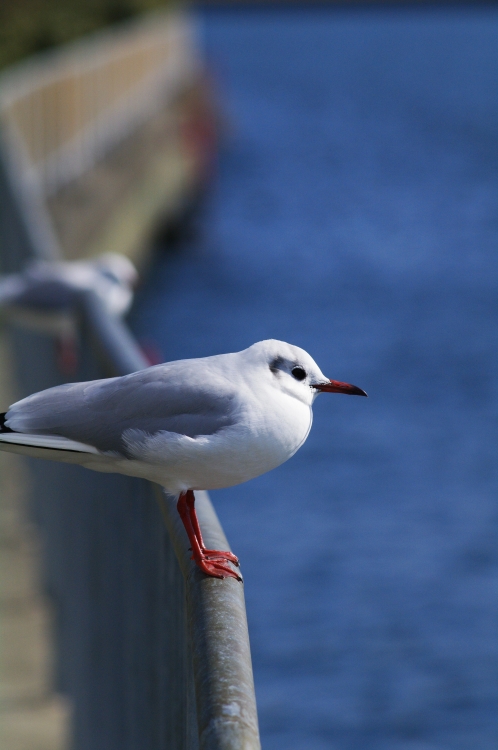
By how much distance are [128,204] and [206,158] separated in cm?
1188

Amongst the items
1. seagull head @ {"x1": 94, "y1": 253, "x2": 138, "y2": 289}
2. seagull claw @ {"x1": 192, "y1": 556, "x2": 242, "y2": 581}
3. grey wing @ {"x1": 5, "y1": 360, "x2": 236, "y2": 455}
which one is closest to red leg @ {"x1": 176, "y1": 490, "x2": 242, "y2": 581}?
seagull claw @ {"x1": 192, "y1": 556, "x2": 242, "y2": 581}

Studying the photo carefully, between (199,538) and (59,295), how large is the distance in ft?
9.75

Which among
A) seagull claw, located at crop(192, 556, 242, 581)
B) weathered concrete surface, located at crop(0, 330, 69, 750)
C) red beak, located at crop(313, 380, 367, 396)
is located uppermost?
weathered concrete surface, located at crop(0, 330, 69, 750)

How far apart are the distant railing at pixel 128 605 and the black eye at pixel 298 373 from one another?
0.36 meters

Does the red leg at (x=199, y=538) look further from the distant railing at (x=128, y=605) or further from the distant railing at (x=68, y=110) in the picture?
the distant railing at (x=68, y=110)

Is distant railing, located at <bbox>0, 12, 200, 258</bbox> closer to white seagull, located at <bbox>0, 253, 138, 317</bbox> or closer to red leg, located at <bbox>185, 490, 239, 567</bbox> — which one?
white seagull, located at <bbox>0, 253, 138, 317</bbox>

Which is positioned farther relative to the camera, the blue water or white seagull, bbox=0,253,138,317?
the blue water

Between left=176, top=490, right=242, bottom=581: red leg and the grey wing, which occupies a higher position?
the grey wing

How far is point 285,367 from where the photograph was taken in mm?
2596

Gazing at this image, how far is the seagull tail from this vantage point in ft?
8.36

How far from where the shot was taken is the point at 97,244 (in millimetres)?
13883

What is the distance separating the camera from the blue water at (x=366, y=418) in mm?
9898

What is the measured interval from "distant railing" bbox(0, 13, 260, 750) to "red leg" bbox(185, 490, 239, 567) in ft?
0.10

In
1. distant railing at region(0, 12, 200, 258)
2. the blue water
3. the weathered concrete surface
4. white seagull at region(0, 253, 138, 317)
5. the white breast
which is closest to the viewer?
the white breast
